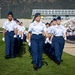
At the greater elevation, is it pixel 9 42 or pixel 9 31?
pixel 9 31

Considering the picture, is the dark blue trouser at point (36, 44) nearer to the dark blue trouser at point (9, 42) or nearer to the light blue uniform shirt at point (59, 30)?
the light blue uniform shirt at point (59, 30)

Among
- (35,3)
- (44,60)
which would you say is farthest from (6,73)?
(35,3)

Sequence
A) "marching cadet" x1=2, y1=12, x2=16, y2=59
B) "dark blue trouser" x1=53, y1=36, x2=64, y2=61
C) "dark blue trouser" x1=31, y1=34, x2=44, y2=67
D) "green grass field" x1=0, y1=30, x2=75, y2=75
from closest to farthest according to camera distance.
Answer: "green grass field" x1=0, y1=30, x2=75, y2=75 → "dark blue trouser" x1=31, y1=34, x2=44, y2=67 → "dark blue trouser" x1=53, y1=36, x2=64, y2=61 → "marching cadet" x1=2, y1=12, x2=16, y2=59

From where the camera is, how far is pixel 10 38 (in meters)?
11.6

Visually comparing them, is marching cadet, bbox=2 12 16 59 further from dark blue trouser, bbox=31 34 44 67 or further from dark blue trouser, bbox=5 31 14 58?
dark blue trouser, bbox=31 34 44 67

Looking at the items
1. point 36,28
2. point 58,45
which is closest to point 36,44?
point 36,28

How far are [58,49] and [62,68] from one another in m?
0.92

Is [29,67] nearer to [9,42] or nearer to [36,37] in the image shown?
[36,37]

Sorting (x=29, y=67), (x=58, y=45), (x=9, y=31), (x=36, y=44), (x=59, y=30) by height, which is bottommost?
(x=29, y=67)

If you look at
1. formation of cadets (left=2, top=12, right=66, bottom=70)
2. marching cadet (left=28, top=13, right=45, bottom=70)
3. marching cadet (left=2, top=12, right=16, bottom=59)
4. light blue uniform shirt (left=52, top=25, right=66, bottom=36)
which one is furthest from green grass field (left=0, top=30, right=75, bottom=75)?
light blue uniform shirt (left=52, top=25, right=66, bottom=36)

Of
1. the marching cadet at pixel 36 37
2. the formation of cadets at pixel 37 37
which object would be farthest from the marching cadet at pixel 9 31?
the marching cadet at pixel 36 37

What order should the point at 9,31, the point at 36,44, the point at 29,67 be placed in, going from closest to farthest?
the point at 36,44 → the point at 29,67 → the point at 9,31

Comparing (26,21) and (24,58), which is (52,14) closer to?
(26,21)

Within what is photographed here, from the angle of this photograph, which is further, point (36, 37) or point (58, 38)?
point (58, 38)
